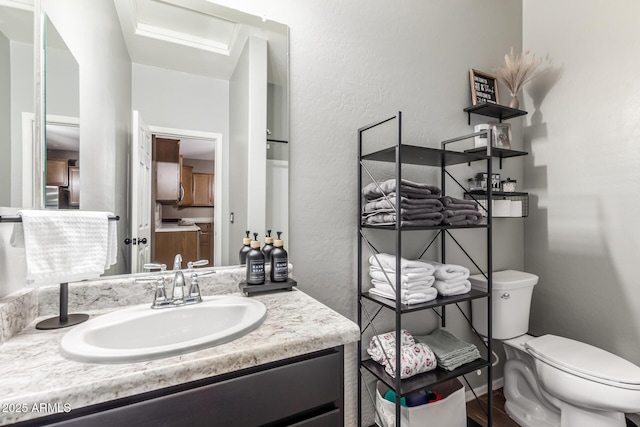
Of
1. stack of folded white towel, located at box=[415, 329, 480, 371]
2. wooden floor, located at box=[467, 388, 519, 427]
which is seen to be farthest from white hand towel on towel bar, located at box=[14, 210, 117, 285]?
wooden floor, located at box=[467, 388, 519, 427]

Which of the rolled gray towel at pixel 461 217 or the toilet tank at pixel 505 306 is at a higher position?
the rolled gray towel at pixel 461 217

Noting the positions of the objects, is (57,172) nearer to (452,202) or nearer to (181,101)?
(181,101)

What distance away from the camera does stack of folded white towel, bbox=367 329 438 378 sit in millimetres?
1322

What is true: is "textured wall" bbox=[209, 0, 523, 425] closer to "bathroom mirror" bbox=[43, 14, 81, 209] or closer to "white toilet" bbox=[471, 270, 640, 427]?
"white toilet" bbox=[471, 270, 640, 427]

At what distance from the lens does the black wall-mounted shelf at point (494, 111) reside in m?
1.77

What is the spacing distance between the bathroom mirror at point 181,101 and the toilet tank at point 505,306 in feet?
4.31

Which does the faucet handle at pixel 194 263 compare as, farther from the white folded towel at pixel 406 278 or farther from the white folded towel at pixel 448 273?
the white folded towel at pixel 448 273

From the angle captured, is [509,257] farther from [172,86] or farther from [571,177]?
[172,86]

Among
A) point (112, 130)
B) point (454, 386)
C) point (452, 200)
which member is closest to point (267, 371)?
point (112, 130)

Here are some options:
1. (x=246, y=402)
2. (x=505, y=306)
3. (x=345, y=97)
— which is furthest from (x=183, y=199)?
(x=505, y=306)

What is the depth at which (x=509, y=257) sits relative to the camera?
6.88 ft

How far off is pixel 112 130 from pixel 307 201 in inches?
31.2

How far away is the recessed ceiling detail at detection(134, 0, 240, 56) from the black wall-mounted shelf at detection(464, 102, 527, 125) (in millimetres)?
1420

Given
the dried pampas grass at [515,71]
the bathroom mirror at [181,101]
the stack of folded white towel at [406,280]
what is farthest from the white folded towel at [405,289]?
the dried pampas grass at [515,71]
